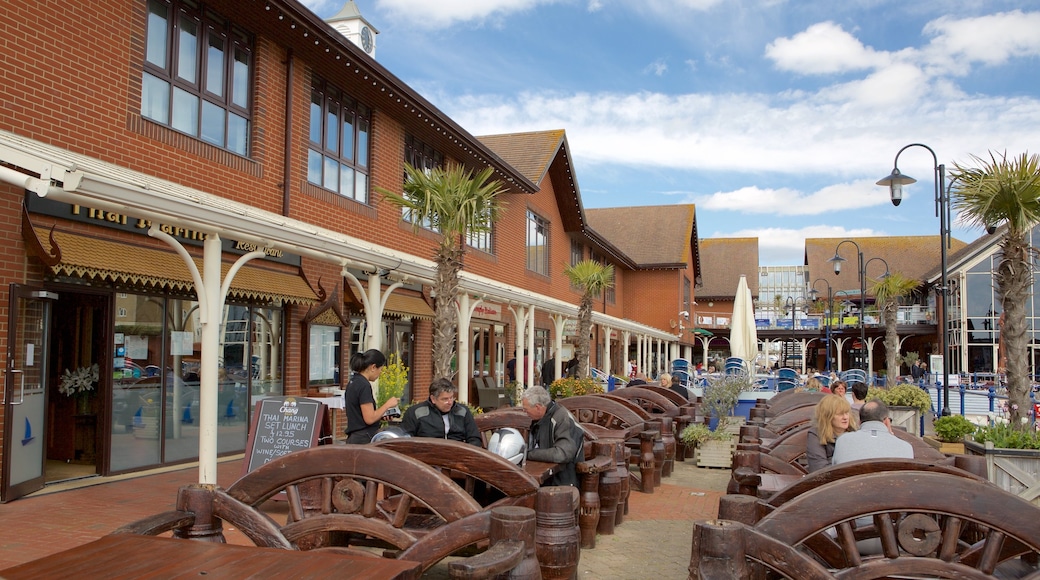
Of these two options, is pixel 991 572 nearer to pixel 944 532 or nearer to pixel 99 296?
pixel 944 532

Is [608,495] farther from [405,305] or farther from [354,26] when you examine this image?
[354,26]

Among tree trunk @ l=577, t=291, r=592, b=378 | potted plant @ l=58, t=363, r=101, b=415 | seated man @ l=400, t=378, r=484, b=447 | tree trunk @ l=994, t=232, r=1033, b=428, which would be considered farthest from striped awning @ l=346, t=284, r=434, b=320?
tree trunk @ l=994, t=232, r=1033, b=428

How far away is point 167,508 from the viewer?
6965 millimetres

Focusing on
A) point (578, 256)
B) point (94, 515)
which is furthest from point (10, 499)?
point (578, 256)

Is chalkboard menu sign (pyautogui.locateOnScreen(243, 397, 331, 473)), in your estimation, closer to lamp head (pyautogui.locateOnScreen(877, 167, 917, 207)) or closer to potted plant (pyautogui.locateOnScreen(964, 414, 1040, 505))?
potted plant (pyautogui.locateOnScreen(964, 414, 1040, 505))

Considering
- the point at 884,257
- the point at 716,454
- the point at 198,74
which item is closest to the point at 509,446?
the point at 716,454

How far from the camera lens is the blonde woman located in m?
5.77

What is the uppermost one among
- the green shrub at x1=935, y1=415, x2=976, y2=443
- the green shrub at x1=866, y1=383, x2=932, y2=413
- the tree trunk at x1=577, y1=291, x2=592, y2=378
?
the tree trunk at x1=577, y1=291, x2=592, y2=378

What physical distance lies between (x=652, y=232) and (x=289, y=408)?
3651cm

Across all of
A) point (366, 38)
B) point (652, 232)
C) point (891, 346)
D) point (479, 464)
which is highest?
point (366, 38)

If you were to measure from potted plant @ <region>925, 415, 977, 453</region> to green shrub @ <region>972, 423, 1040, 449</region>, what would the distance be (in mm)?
2582

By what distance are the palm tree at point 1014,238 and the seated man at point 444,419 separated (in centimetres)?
583

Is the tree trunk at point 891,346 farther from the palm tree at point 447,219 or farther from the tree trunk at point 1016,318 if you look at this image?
the palm tree at point 447,219

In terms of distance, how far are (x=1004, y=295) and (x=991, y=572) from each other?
6.94m
